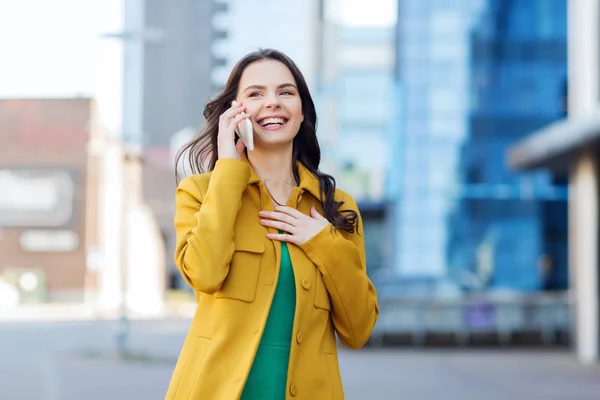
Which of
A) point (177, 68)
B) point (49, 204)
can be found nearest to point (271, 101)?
point (49, 204)

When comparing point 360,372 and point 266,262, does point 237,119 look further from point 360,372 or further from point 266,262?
point 360,372

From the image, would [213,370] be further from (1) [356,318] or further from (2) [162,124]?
(2) [162,124]

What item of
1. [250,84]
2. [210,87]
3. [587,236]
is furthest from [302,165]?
[210,87]

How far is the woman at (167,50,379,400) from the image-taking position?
Answer: 253cm

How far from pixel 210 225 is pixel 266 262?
A: 0.69ft

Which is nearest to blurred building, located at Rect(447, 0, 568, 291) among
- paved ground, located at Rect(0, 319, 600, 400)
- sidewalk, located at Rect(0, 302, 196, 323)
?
sidewalk, located at Rect(0, 302, 196, 323)

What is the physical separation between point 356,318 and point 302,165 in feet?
1.70

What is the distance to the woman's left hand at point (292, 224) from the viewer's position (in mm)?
2639

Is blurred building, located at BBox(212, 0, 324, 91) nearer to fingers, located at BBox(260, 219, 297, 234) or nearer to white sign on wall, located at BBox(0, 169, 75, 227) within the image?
white sign on wall, located at BBox(0, 169, 75, 227)

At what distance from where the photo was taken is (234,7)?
56.6 metres

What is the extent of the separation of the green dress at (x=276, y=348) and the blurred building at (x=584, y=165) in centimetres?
1350

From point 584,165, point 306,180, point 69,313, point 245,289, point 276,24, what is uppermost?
point 276,24

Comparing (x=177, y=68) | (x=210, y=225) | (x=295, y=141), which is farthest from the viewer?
(x=177, y=68)

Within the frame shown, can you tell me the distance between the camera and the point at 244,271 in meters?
2.59
